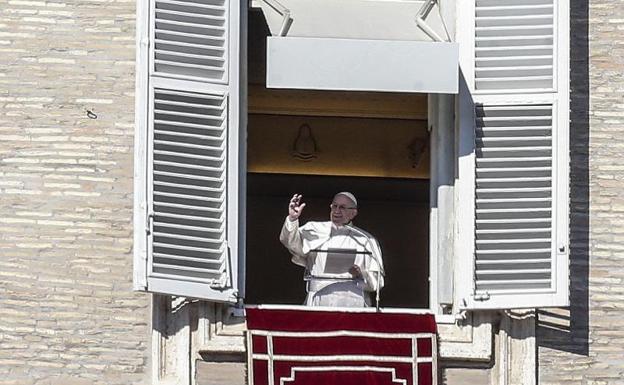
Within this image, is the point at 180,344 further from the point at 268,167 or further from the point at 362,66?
the point at 268,167

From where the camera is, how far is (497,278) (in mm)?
11461

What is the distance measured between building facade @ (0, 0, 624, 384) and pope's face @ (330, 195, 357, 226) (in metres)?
0.96

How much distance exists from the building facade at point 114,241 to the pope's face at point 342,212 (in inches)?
37.6

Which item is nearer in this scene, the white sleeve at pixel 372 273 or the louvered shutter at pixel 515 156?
the louvered shutter at pixel 515 156

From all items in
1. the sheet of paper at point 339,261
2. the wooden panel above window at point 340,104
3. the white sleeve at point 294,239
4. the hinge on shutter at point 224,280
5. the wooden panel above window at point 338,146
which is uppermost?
the wooden panel above window at point 340,104

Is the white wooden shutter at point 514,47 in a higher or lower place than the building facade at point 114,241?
higher

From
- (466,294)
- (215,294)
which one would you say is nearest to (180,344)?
(215,294)

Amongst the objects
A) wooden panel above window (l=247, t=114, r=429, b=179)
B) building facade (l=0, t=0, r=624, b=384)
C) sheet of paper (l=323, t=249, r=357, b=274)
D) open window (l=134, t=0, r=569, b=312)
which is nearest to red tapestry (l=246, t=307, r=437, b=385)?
building facade (l=0, t=0, r=624, b=384)

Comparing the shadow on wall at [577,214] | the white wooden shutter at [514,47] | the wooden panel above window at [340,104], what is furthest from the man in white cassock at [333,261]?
the wooden panel above window at [340,104]

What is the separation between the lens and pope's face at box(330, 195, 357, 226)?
1222 centimetres

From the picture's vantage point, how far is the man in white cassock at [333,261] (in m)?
11.8

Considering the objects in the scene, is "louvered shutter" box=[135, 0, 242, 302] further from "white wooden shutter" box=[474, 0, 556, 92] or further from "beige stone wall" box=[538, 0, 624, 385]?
"beige stone wall" box=[538, 0, 624, 385]

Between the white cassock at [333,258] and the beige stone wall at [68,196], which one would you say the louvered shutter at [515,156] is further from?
the beige stone wall at [68,196]

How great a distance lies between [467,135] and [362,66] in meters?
0.54
